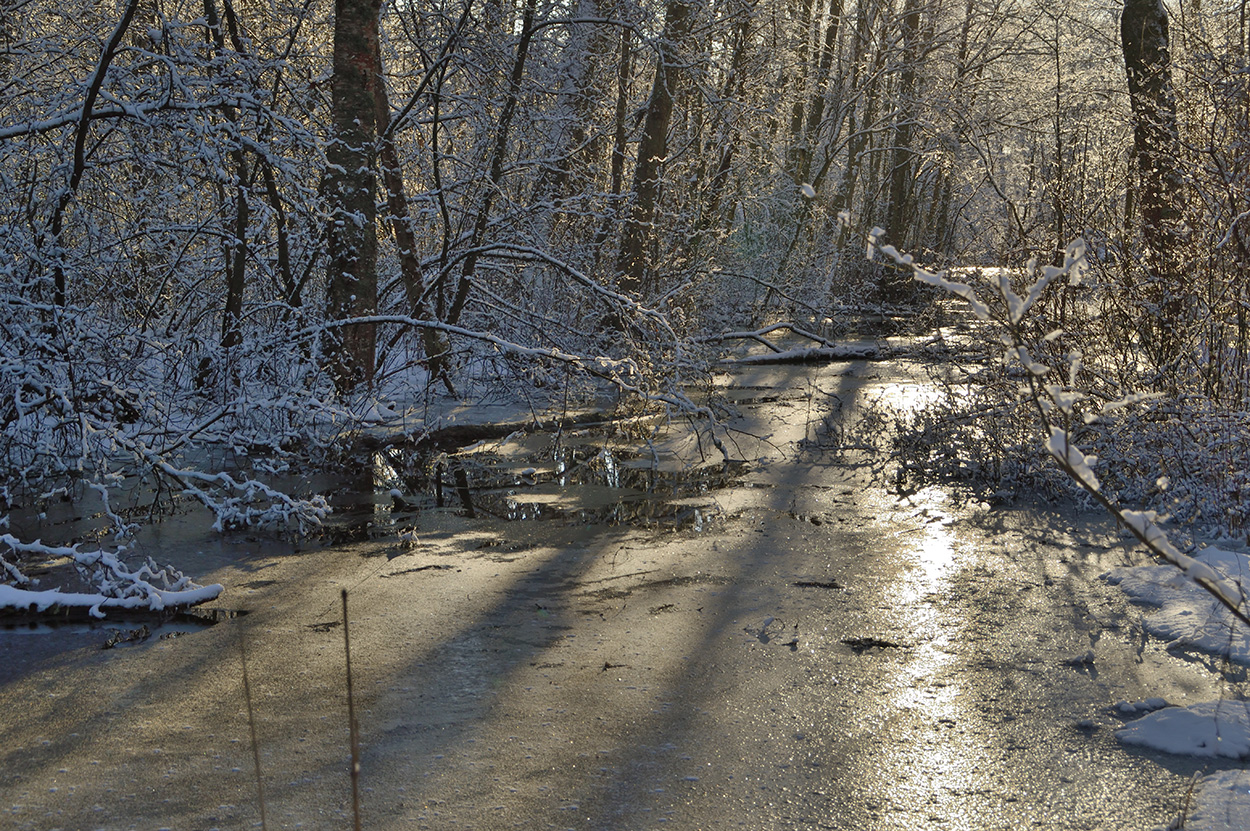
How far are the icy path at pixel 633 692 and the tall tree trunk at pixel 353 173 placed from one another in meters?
2.93

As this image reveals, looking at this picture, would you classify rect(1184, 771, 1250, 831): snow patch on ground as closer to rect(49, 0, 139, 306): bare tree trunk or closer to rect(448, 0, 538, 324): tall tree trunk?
rect(49, 0, 139, 306): bare tree trunk

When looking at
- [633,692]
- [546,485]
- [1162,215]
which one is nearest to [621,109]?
[1162,215]

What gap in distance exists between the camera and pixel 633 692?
3.57 m

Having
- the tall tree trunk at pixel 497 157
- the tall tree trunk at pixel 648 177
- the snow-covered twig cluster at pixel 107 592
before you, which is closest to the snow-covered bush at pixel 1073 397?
the snow-covered twig cluster at pixel 107 592

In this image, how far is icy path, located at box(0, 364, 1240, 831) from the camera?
2.82 m

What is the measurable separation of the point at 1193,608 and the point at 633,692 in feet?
Result: 8.34

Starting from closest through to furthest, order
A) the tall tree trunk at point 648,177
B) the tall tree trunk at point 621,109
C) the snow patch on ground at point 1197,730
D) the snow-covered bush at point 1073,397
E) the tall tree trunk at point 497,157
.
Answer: the snow-covered bush at point 1073,397 < the snow patch on ground at point 1197,730 < the tall tree trunk at point 497,157 < the tall tree trunk at point 648,177 < the tall tree trunk at point 621,109

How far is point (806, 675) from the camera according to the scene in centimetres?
372

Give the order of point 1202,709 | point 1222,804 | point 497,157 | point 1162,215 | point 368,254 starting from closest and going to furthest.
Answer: point 1222,804 → point 1202,709 → point 1162,215 → point 368,254 → point 497,157

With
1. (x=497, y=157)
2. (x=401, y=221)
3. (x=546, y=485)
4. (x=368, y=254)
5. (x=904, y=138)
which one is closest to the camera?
(x=546, y=485)

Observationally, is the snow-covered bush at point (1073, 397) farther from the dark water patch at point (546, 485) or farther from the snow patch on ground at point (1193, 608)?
the dark water patch at point (546, 485)

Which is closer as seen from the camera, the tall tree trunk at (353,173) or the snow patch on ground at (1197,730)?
the snow patch on ground at (1197,730)

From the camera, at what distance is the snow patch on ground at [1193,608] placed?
12.9 ft

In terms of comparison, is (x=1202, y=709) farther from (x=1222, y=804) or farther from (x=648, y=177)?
(x=648, y=177)
